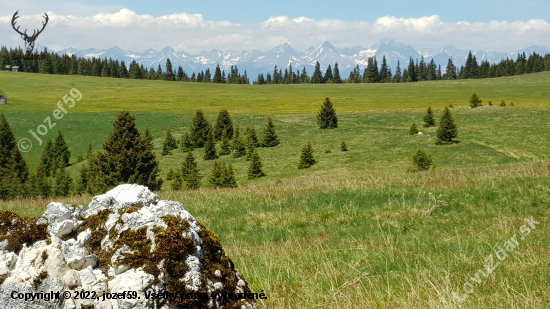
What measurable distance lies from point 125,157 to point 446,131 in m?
28.9

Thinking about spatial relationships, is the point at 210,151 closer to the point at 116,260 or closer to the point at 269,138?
the point at 269,138

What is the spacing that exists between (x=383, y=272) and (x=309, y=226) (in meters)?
5.52

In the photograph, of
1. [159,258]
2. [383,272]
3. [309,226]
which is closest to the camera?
[159,258]

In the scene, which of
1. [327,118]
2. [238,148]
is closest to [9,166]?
[238,148]

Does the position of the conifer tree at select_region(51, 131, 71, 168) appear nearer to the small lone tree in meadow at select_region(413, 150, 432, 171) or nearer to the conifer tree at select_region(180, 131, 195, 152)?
the conifer tree at select_region(180, 131, 195, 152)

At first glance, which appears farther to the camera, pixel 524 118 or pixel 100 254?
pixel 524 118

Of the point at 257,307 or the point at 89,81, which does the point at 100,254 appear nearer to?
the point at 257,307

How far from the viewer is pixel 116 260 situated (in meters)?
3.07

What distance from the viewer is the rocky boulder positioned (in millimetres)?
2807

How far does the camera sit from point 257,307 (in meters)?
3.58

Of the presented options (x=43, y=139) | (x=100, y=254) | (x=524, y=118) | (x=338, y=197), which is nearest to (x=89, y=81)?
(x=43, y=139)

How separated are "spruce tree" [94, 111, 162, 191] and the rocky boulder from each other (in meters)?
27.8

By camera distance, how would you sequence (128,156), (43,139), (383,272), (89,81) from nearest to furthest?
(383,272) < (128,156) < (43,139) < (89,81)

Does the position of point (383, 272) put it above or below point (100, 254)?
below
